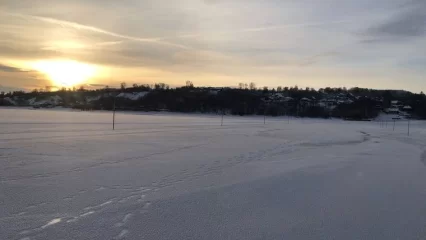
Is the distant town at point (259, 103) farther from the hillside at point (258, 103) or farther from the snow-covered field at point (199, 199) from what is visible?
the snow-covered field at point (199, 199)

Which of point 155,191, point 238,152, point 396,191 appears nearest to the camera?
point 155,191

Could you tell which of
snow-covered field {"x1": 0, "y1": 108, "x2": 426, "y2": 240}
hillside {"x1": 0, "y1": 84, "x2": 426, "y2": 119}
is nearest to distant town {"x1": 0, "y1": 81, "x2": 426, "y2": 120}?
hillside {"x1": 0, "y1": 84, "x2": 426, "y2": 119}

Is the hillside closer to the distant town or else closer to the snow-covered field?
the distant town

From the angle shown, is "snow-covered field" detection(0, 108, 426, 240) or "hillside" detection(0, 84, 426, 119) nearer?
"snow-covered field" detection(0, 108, 426, 240)

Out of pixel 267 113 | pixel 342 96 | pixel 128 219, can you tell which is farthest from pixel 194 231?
pixel 342 96

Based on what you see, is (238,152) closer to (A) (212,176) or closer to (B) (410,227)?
(A) (212,176)

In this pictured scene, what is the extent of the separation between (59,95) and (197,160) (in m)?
147

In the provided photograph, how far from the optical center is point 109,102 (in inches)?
4811

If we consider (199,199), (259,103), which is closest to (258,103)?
(259,103)

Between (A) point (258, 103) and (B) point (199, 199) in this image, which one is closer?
(B) point (199, 199)

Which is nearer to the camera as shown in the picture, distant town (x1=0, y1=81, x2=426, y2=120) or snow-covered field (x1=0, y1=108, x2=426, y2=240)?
snow-covered field (x1=0, y1=108, x2=426, y2=240)

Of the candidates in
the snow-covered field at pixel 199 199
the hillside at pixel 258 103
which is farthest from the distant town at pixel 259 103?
the snow-covered field at pixel 199 199

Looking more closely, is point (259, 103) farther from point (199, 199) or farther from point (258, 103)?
point (199, 199)

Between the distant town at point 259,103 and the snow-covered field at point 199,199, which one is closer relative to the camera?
the snow-covered field at point 199,199
